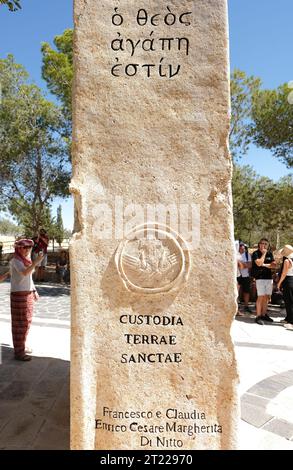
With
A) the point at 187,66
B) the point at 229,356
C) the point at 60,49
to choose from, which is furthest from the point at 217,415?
the point at 60,49

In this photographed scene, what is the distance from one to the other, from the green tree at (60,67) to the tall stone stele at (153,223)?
10.3 meters

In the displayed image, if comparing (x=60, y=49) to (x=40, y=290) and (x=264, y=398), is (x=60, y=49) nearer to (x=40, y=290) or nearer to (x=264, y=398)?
(x=40, y=290)

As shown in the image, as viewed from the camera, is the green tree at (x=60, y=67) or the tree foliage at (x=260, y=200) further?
the tree foliage at (x=260, y=200)

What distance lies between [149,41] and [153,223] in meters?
1.36

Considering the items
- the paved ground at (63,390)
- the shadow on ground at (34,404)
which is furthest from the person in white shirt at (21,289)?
the paved ground at (63,390)

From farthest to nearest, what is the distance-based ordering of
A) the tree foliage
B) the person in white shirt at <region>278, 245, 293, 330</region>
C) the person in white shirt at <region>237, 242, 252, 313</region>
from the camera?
the tree foliage < the person in white shirt at <region>237, 242, 252, 313</region> < the person in white shirt at <region>278, 245, 293, 330</region>

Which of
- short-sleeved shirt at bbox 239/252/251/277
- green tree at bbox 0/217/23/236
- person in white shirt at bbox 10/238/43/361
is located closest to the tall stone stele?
person in white shirt at bbox 10/238/43/361

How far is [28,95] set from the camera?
16625 mm

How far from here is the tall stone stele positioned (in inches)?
97.7

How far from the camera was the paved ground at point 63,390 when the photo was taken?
126 inches

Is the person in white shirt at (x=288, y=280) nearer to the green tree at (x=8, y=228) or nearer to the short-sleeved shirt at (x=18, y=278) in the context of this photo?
the short-sleeved shirt at (x=18, y=278)

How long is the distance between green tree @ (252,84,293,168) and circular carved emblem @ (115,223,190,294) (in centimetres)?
1212

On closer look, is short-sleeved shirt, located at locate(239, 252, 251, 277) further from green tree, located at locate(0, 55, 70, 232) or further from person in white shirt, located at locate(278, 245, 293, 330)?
green tree, located at locate(0, 55, 70, 232)
